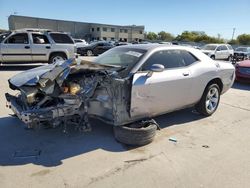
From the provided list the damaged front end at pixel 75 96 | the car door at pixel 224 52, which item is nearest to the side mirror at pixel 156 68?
the damaged front end at pixel 75 96

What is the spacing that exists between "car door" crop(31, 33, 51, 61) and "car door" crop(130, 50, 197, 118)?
8.81 metres

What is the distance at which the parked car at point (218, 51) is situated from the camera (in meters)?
19.7

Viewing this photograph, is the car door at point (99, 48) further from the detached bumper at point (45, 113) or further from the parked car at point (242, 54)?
the detached bumper at point (45, 113)

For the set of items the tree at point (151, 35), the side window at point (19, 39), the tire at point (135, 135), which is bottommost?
the tree at point (151, 35)

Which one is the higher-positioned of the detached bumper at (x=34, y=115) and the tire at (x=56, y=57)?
the detached bumper at (x=34, y=115)

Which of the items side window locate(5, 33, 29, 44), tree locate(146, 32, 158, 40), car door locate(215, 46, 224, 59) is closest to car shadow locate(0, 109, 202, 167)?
side window locate(5, 33, 29, 44)

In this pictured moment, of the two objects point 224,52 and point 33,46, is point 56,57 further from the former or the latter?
point 224,52

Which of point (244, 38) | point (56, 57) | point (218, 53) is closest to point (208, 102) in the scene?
point (56, 57)

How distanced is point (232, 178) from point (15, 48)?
11.2 metres

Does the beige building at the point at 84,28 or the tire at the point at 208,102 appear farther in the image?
the beige building at the point at 84,28

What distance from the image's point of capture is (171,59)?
4.86 m

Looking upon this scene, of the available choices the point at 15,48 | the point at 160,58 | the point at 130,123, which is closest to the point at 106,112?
the point at 130,123

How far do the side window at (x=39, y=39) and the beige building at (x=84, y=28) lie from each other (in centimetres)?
4886

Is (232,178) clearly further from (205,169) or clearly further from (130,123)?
(130,123)
